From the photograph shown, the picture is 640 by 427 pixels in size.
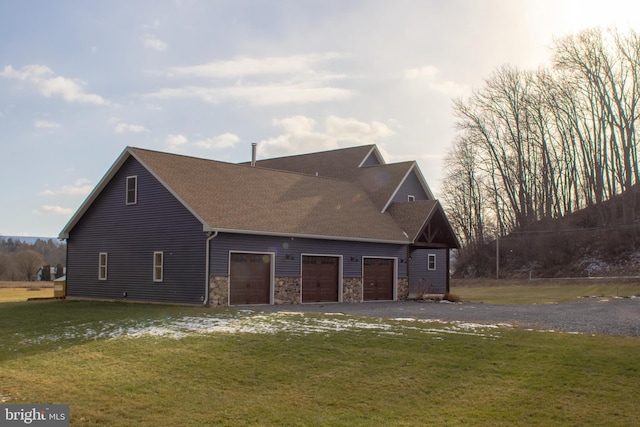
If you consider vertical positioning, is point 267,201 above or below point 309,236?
above

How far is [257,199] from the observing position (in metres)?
26.9

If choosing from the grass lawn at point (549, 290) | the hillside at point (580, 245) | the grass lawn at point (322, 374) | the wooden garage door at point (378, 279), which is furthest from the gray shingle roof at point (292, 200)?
the hillside at point (580, 245)

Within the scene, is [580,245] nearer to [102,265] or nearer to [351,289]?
[351,289]

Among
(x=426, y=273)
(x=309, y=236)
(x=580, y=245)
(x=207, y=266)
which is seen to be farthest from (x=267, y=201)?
(x=580, y=245)

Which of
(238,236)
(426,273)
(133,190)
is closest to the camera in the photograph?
(238,236)

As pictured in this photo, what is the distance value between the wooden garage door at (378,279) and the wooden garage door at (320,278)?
190cm

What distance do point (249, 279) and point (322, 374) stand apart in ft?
44.5

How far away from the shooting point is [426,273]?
34844 millimetres

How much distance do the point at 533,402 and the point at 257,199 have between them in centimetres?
1884

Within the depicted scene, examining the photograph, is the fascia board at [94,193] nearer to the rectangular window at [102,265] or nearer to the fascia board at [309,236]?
the rectangular window at [102,265]

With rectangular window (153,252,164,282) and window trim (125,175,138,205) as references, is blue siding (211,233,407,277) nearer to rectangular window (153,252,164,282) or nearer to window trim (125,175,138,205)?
rectangular window (153,252,164,282)

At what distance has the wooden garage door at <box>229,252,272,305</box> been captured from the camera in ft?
78.6

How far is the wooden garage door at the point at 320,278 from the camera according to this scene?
87.5ft

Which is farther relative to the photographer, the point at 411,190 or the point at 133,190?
the point at 411,190
